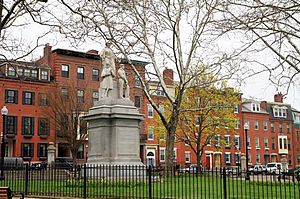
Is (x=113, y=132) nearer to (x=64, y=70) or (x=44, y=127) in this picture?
(x=44, y=127)

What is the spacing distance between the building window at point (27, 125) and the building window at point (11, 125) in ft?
3.51

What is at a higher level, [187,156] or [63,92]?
[63,92]

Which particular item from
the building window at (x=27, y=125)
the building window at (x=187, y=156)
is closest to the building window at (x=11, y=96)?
the building window at (x=27, y=125)

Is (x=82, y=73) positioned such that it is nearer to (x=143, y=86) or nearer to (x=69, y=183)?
(x=143, y=86)

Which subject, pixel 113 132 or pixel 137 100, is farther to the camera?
pixel 137 100

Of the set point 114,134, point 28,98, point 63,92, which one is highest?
point 63,92

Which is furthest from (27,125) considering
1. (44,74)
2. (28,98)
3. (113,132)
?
(113,132)

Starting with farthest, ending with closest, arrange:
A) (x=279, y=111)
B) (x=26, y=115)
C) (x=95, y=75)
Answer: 1. (x=279, y=111)
2. (x=95, y=75)
3. (x=26, y=115)

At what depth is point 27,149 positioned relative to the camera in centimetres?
5631

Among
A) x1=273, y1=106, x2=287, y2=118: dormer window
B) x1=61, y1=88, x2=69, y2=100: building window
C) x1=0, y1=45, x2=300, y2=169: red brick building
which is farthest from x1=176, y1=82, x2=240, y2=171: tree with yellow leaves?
x1=273, y1=106, x2=287, y2=118: dormer window

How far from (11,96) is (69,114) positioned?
1004cm

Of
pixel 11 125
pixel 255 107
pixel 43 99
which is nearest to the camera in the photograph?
pixel 11 125

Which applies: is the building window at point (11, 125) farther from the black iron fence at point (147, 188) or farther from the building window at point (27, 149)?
the black iron fence at point (147, 188)

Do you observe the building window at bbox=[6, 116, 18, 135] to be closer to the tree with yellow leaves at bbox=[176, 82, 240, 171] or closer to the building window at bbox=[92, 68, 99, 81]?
the building window at bbox=[92, 68, 99, 81]
